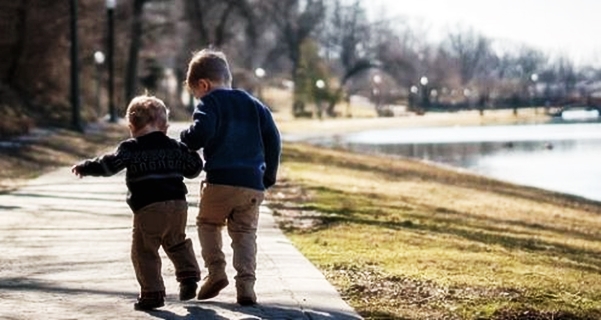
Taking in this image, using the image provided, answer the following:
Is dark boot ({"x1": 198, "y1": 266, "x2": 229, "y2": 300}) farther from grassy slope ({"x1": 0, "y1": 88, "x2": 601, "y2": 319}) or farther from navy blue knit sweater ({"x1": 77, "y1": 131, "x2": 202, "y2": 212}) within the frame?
grassy slope ({"x1": 0, "y1": 88, "x2": 601, "y2": 319})

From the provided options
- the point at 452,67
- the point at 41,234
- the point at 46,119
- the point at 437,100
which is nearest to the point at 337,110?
the point at 437,100

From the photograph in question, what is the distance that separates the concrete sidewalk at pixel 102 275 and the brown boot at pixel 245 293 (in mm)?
48

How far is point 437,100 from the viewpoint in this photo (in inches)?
5167

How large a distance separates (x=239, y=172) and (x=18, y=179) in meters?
11.5

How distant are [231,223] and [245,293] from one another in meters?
0.41

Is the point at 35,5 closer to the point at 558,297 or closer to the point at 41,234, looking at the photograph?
the point at 41,234

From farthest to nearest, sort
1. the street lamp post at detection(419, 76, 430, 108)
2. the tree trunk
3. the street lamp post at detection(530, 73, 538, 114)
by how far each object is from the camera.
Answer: the street lamp post at detection(419, 76, 430, 108), the street lamp post at detection(530, 73, 538, 114), the tree trunk

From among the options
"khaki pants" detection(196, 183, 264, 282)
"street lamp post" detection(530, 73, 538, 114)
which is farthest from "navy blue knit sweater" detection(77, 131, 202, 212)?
"street lamp post" detection(530, 73, 538, 114)

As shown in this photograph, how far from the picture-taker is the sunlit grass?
671cm

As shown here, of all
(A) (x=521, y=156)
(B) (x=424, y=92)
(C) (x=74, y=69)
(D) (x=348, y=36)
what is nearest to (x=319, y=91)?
(D) (x=348, y=36)

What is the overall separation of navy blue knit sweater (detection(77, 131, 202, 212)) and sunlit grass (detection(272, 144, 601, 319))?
1.32 metres

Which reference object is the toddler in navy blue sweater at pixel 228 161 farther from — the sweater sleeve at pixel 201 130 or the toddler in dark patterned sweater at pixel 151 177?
the toddler in dark patterned sweater at pixel 151 177

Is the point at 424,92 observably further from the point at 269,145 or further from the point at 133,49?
the point at 269,145

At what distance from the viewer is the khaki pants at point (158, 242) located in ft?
20.4
